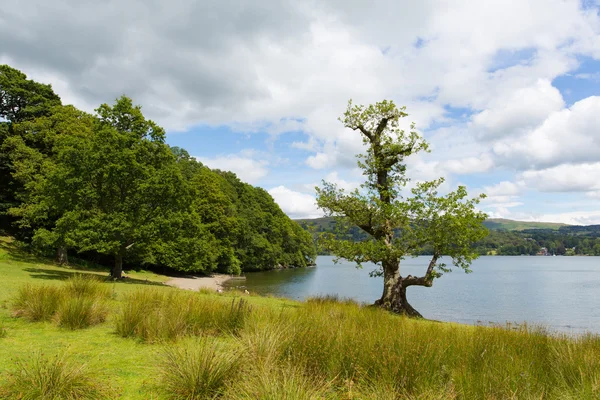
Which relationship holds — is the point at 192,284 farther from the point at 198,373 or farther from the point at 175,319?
the point at 198,373

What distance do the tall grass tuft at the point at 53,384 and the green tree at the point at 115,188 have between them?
1584 centimetres

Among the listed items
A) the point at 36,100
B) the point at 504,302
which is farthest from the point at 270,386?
the point at 36,100

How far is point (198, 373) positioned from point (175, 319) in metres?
2.87

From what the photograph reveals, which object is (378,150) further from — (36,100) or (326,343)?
(36,100)

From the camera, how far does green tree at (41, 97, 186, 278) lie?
1958 cm

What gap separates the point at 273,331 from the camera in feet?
18.8

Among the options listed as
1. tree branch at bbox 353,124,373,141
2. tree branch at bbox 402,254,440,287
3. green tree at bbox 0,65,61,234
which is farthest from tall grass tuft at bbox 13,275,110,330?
green tree at bbox 0,65,61,234

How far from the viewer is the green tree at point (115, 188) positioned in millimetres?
19578

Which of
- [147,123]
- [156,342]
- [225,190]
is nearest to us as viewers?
[156,342]

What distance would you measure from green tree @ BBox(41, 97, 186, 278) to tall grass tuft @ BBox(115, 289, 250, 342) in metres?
12.7

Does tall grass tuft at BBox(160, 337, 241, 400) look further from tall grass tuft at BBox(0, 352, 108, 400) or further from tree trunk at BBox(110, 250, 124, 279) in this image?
A: tree trunk at BBox(110, 250, 124, 279)

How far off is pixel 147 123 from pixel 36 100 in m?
16.1

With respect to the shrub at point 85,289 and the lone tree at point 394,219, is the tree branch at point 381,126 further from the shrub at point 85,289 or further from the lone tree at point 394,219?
the shrub at point 85,289

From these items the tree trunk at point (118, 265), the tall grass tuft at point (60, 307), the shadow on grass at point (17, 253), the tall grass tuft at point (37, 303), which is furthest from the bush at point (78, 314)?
the shadow on grass at point (17, 253)
